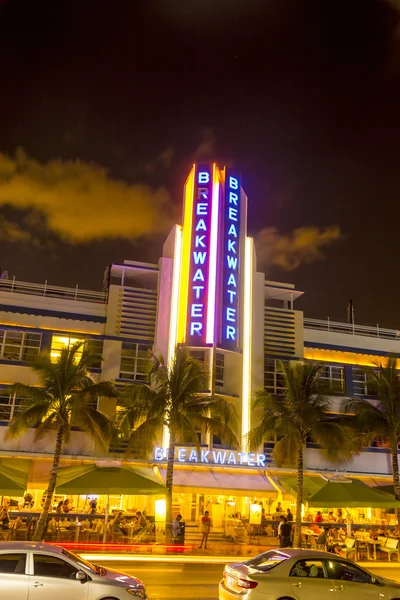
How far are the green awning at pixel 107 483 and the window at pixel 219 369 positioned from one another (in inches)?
341

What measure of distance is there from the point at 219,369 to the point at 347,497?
10.5m

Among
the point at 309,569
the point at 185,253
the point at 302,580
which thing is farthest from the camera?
the point at 185,253

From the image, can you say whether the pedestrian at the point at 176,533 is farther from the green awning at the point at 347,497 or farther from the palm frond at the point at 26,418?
the palm frond at the point at 26,418

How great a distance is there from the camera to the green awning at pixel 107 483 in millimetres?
24547

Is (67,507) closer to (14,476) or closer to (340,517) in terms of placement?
(14,476)

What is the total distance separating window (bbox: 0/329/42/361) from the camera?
32.7 m

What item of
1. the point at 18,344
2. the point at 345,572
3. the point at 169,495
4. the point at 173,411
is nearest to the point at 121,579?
the point at 345,572

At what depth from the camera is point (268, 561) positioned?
1287 centimetres

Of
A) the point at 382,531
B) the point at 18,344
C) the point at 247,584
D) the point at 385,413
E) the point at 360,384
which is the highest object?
the point at 18,344

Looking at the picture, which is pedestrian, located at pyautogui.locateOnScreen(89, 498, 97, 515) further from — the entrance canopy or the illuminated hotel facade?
the entrance canopy

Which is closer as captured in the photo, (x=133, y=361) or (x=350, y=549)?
(x=350, y=549)

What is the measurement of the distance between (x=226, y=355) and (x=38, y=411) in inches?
463

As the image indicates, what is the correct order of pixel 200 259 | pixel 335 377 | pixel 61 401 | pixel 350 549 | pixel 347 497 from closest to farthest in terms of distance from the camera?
pixel 350 549, pixel 347 497, pixel 61 401, pixel 200 259, pixel 335 377

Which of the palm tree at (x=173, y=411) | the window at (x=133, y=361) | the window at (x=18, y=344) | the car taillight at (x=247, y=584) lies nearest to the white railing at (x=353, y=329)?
the window at (x=133, y=361)
